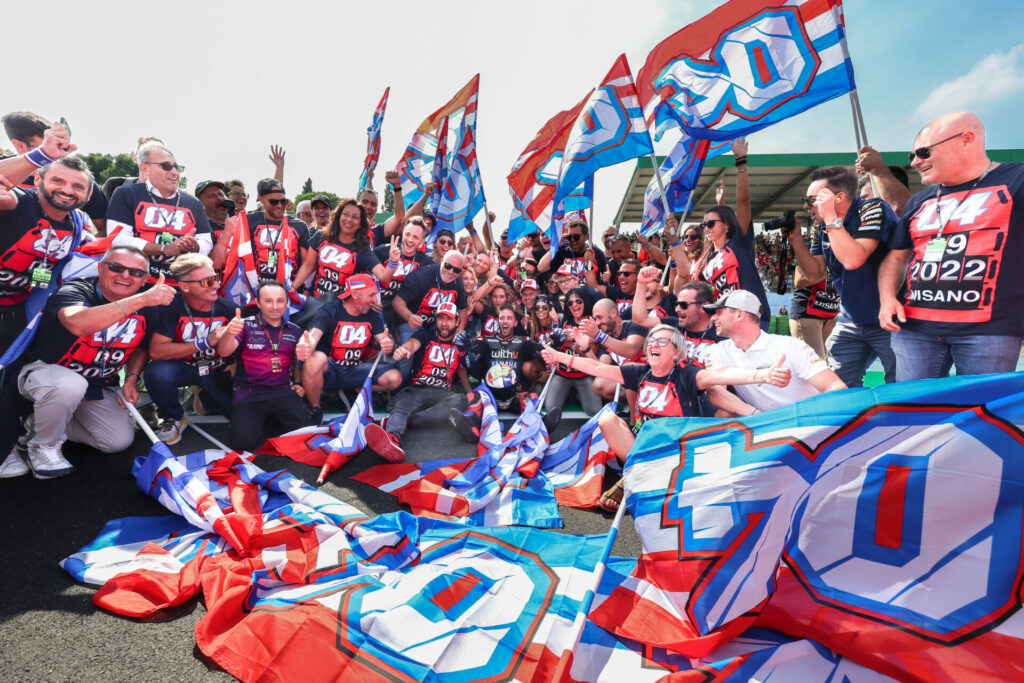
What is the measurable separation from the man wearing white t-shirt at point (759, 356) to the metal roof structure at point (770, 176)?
1007 centimetres

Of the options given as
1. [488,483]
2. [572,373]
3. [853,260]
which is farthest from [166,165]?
[853,260]

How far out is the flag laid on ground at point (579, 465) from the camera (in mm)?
3898

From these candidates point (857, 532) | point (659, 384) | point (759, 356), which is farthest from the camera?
point (659, 384)

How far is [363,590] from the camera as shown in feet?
Result: 8.00

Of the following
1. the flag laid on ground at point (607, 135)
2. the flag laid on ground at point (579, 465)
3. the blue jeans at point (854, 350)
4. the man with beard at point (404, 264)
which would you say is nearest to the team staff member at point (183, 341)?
the man with beard at point (404, 264)

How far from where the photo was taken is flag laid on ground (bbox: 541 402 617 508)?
3.90 metres

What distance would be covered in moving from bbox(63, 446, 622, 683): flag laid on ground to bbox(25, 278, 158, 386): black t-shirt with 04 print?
1.62m

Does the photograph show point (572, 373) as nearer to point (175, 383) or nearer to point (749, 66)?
point (749, 66)

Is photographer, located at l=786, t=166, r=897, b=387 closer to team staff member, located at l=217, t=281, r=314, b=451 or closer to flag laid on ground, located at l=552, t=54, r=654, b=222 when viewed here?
flag laid on ground, located at l=552, t=54, r=654, b=222

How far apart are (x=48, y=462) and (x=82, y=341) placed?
96 centimetres

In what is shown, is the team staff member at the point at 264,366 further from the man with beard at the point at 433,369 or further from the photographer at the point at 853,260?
the photographer at the point at 853,260

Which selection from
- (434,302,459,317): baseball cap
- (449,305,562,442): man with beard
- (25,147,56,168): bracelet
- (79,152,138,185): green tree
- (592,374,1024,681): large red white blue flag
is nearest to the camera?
(592,374,1024,681): large red white blue flag

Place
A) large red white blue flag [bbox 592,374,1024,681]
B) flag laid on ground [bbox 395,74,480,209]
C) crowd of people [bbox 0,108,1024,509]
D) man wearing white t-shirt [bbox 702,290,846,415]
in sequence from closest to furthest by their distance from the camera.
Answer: large red white blue flag [bbox 592,374,1024,681] → crowd of people [bbox 0,108,1024,509] → man wearing white t-shirt [bbox 702,290,846,415] → flag laid on ground [bbox 395,74,480,209]

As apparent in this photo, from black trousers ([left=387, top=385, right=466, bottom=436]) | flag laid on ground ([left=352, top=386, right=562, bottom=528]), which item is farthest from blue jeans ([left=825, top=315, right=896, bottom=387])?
black trousers ([left=387, top=385, right=466, bottom=436])
